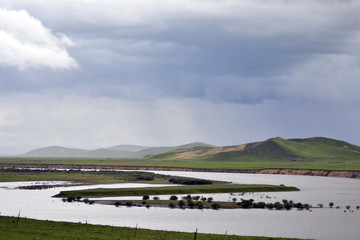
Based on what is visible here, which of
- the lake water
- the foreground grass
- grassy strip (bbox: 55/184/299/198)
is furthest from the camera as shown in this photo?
grassy strip (bbox: 55/184/299/198)

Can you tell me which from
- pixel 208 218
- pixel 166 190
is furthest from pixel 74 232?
pixel 166 190

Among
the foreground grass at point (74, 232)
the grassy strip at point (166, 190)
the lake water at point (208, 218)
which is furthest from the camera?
the grassy strip at point (166, 190)

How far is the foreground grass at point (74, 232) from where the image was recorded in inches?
2103

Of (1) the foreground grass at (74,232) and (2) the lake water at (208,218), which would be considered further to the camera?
(2) the lake water at (208,218)

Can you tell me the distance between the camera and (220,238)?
59.2 m

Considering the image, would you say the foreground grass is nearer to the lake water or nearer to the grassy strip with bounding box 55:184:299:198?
the lake water

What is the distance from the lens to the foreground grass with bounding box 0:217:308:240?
53406 mm

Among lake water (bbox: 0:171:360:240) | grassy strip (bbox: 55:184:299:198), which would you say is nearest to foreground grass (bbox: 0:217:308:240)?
lake water (bbox: 0:171:360:240)

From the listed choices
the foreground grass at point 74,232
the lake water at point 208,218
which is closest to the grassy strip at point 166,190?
the lake water at point 208,218

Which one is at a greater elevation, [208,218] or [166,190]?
[166,190]

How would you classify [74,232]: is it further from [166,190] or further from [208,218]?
[166,190]

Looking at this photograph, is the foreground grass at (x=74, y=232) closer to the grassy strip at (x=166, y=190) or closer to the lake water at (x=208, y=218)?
the lake water at (x=208, y=218)

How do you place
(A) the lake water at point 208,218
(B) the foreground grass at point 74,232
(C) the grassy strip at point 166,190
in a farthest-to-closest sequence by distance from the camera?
(C) the grassy strip at point 166,190
(A) the lake water at point 208,218
(B) the foreground grass at point 74,232

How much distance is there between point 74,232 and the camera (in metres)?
58.3
